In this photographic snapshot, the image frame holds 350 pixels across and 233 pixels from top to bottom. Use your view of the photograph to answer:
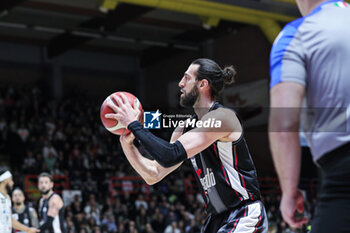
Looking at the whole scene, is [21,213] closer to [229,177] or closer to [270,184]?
[229,177]

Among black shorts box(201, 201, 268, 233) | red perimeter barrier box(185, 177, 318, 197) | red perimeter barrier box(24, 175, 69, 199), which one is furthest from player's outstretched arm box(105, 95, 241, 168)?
red perimeter barrier box(185, 177, 318, 197)

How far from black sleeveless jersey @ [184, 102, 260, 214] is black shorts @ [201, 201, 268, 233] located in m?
0.04

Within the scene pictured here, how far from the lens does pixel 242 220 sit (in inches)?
146

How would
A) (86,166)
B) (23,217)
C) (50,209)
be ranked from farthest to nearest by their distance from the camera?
(86,166), (23,217), (50,209)

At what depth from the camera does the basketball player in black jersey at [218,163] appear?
3.71 m

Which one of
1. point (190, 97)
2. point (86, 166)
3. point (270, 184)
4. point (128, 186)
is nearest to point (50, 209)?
point (190, 97)

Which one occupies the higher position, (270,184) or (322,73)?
(322,73)

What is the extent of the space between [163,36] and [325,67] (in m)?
21.7

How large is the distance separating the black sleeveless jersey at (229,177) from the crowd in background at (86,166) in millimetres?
8727

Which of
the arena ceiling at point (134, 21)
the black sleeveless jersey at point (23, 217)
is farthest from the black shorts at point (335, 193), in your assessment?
the arena ceiling at point (134, 21)

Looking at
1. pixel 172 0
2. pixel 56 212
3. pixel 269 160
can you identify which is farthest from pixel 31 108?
pixel 56 212

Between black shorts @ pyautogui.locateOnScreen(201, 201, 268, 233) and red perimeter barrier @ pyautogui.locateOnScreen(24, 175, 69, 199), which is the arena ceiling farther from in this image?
black shorts @ pyautogui.locateOnScreen(201, 201, 268, 233)

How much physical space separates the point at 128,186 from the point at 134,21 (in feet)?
22.6

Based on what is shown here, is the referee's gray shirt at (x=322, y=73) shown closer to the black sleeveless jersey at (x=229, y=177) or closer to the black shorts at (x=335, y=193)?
the black shorts at (x=335, y=193)
